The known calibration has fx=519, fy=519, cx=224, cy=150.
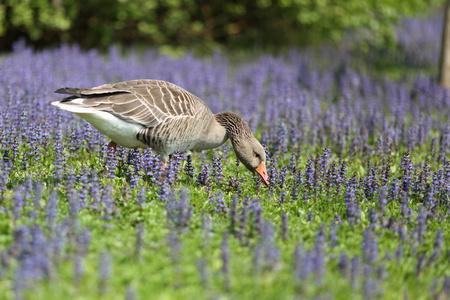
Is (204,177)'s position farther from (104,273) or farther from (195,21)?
(195,21)

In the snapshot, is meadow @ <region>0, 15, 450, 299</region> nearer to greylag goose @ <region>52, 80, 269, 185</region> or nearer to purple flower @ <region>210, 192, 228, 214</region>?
purple flower @ <region>210, 192, 228, 214</region>

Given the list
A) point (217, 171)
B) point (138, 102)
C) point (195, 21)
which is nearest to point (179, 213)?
point (217, 171)

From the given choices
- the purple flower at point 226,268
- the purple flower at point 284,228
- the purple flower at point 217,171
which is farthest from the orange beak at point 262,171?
the purple flower at point 226,268

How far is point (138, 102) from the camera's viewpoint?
608 cm

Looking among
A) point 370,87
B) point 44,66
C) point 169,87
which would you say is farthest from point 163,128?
point 370,87

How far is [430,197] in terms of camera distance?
5.68 m

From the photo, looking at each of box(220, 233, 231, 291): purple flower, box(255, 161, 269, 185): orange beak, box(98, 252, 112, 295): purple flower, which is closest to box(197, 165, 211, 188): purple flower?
box(255, 161, 269, 185): orange beak

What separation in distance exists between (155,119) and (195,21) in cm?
1014

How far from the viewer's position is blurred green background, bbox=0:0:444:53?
13.6 meters

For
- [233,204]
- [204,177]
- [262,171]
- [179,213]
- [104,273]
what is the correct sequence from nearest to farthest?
[104,273] → [179,213] → [233,204] → [204,177] → [262,171]

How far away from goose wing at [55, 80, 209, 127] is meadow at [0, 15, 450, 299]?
19.2 inches

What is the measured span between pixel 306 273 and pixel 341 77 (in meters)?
8.50

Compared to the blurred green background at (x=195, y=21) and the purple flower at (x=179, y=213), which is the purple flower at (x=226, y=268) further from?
the blurred green background at (x=195, y=21)

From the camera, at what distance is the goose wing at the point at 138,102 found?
5.89 metres
